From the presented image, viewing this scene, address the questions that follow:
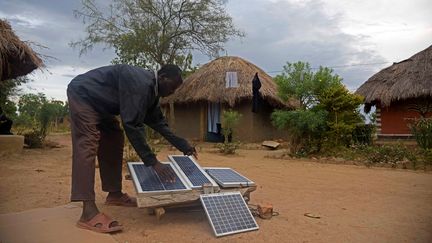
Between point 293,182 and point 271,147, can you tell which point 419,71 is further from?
point 293,182

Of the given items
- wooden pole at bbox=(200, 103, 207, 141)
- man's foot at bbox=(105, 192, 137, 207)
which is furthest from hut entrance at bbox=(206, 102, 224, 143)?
man's foot at bbox=(105, 192, 137, 207)

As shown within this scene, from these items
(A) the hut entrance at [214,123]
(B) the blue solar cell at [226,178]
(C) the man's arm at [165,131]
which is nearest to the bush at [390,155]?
(B) the blue solar cell at [226,178]

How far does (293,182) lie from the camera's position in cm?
534

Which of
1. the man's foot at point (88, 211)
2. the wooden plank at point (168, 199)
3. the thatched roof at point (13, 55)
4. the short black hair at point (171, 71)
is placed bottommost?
the man's foot at point (88, 211)

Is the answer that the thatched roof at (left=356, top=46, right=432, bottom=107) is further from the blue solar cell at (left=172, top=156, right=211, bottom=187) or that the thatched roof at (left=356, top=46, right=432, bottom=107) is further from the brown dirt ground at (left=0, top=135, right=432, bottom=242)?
the blue solar cell at (left=172, top=156, right=211, bottom=187)

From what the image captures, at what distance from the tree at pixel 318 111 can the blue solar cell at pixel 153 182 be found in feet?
20.7

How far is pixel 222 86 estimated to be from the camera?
15.3 m

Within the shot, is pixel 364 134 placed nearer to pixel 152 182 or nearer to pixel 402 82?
pixel 402 82

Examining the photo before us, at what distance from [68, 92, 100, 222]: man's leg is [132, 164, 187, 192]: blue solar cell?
0.40m

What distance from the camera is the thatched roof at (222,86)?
1483 cm

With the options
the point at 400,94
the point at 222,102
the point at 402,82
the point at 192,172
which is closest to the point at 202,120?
the point at 222,102

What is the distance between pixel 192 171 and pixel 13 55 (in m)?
4.82

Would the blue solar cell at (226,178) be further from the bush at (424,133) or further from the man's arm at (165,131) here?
the bush at (424,133)

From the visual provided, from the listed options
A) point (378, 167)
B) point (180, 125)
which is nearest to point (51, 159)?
point (378, 167)
